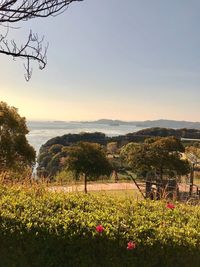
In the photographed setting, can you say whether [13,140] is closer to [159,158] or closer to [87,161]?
[87,161]

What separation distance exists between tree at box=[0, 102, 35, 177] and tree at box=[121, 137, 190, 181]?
9.66m

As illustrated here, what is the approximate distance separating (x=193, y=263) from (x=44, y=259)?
1637 millimetres

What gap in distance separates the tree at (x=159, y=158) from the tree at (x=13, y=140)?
9.66 m

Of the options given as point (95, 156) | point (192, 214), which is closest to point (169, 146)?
point (95, 156)

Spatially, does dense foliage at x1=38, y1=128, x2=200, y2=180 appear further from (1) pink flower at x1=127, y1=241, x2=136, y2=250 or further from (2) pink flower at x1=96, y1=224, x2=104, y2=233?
(1) pink flower at x1=127, y1=241, x2=136, y2=250

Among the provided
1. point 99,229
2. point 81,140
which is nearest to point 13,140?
point 99,229

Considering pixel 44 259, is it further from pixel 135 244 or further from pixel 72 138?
pixel 72 138

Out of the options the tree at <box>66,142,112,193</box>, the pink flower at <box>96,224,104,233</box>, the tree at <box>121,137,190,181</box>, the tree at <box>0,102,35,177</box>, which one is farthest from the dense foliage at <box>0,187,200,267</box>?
the tree at <box>121,137,190,181</box>

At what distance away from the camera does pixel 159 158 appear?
104ft

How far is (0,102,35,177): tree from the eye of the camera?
25.6 meters

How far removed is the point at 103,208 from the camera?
5621 millimetres

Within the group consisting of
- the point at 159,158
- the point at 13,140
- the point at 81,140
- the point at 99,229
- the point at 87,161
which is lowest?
the point at 81,140

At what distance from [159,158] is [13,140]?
11.7 meters

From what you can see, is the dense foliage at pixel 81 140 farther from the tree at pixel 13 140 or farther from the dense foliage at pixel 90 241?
the dense foliage at pixel 90 241
